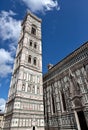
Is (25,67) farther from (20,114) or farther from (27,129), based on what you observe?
(27,129)

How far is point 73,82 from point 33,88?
23.4 ft

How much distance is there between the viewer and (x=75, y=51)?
19500mm

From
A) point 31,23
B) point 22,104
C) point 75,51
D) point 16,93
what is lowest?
point 22,104

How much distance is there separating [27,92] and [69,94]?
6.90 metres

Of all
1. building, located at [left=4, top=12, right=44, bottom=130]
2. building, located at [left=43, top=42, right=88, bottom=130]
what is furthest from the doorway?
building, located at [left=4, top=12, right=44, bottom=130]

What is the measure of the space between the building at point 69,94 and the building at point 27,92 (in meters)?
2.33

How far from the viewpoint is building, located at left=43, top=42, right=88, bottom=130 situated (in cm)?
1520

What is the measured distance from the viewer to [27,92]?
1858 centimetres

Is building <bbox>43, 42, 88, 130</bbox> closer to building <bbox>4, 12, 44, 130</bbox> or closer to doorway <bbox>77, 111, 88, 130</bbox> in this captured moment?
doorway <bbox>77, 111, 88, 130</bbox>

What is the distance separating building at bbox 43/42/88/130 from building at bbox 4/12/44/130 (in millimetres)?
2326

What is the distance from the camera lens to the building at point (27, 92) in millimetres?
15984

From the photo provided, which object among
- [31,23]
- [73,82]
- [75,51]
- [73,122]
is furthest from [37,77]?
[31,23]

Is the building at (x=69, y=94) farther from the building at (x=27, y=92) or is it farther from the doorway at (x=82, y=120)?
the building at (x=27, y=92)

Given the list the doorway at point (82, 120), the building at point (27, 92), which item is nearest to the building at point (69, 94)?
the doorway at point (82, 120)
